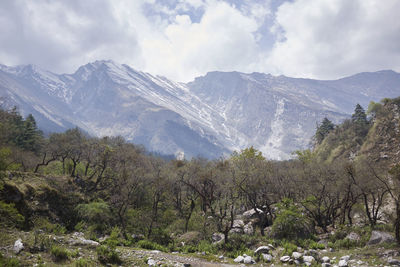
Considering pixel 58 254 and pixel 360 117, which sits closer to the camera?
pixel 58 254

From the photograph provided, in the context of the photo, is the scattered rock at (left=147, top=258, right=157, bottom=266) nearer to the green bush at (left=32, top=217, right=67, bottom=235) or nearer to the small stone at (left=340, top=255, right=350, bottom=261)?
the green bush at (left=32, top=217, right=67, bottom=235)

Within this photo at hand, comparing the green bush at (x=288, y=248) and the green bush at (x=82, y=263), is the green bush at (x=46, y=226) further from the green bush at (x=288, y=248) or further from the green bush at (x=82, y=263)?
the green bush at (x=288, y=248)

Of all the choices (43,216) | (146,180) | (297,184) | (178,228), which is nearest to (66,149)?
(146,180)

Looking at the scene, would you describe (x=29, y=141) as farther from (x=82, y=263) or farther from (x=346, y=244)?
(x=346, y=244)

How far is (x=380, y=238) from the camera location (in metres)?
21.1

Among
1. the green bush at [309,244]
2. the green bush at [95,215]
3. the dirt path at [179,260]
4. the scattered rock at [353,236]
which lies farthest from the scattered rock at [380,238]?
the green bush at [95,215]

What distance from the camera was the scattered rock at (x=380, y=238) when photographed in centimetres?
2063

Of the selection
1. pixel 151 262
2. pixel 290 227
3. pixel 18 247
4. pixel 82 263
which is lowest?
pixel 151 262

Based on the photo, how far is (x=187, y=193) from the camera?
4034 centimetres

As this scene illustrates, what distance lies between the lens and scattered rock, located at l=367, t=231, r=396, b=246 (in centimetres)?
2063

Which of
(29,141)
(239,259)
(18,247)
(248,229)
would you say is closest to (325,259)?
(239,259)

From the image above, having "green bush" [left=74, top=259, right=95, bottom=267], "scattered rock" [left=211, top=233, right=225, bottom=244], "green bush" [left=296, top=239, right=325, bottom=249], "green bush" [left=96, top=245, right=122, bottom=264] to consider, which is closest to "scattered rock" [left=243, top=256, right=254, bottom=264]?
"scattered rock" [left=211, top=233, right=225, bottom=244]

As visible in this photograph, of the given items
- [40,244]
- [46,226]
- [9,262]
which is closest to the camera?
[9,262]

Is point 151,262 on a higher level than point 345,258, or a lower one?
lower
